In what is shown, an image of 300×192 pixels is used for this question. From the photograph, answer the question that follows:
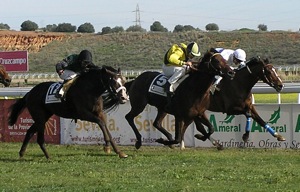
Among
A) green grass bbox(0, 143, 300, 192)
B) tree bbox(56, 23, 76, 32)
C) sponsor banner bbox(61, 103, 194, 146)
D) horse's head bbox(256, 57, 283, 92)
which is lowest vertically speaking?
green grass bbox(0, 143, 300, 192)

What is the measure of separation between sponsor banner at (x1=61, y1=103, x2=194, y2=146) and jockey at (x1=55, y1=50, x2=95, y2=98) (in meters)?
3.46

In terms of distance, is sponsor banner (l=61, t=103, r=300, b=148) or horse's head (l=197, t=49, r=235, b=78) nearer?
horse's head (l=197, t=49, r=235, b=78)

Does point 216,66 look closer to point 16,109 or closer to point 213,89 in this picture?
point 213,89

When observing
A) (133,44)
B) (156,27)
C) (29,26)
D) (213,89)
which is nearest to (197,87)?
(213,89)

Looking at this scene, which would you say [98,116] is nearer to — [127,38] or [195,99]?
[195,99]

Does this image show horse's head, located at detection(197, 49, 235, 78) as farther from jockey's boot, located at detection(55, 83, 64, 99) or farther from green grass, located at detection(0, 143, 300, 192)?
jockey's boot, located at detection(55, 83, 64, 99)

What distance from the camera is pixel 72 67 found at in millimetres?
15430

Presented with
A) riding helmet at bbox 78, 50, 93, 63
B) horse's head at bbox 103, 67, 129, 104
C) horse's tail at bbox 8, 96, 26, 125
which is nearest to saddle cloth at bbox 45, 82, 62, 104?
riding helmet at bbox 78, 50, 93, 63

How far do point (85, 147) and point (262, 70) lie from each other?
16.4ft

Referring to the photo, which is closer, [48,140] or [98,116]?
[98,116]

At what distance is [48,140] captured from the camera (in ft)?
64.2

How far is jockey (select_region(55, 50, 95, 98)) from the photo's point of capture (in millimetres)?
15062

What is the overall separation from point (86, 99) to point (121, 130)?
409 centimetres

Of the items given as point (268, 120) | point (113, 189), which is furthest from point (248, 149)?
point (113, 189)
